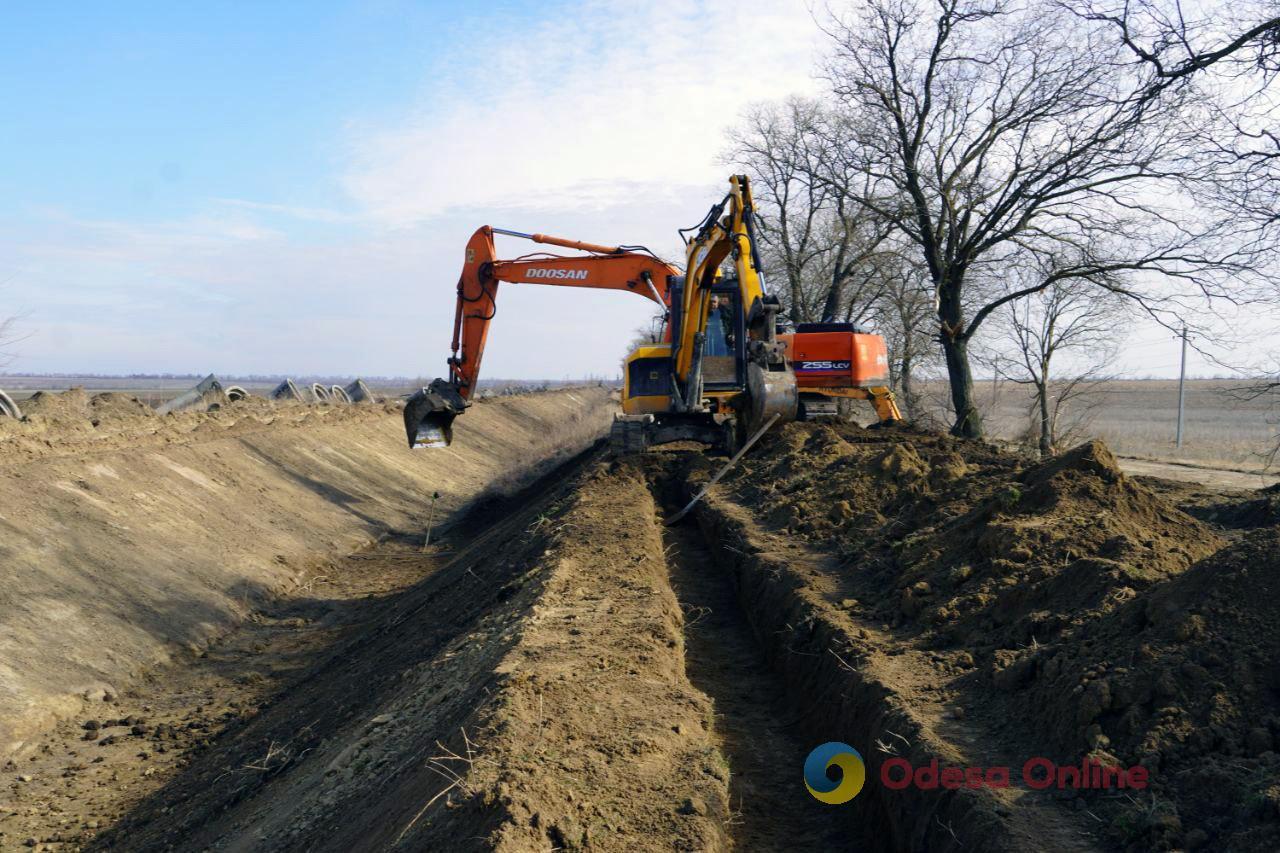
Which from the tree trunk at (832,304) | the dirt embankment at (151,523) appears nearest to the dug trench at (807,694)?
the dirt embankment at (151,523)

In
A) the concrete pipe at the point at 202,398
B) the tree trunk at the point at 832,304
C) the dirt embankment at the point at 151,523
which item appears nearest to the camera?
the dirt embankment at the point at 151,523

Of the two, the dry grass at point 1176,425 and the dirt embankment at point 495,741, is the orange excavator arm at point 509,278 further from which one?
the dry grass at point 1176,425

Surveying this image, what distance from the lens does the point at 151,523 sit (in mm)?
13328

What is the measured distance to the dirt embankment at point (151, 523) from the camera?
9.62 metres

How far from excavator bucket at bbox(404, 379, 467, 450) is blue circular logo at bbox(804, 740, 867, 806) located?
35.8 feet

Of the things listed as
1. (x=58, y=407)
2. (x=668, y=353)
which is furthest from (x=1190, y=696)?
(x=58, y=407)

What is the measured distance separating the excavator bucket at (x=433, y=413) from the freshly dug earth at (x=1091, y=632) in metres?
7.74

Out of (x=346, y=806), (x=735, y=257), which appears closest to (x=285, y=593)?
(x=735, y=257)

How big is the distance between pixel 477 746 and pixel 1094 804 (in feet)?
9.34

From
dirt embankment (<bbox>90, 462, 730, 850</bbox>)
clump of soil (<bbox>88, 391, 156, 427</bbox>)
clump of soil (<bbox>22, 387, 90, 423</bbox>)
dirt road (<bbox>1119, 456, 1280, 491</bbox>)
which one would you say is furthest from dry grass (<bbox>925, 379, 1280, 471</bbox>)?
clump of soil (<bbox>88, 391, 156, 427</bbox>)

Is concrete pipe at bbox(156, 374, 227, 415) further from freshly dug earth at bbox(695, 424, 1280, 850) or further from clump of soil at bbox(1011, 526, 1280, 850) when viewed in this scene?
clump of soil at bbox(1011, 526, 1280, 850)

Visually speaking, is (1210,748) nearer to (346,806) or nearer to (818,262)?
(346,806)

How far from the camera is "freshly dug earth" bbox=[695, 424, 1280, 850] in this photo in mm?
4043

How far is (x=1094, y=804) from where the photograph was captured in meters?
4.17
